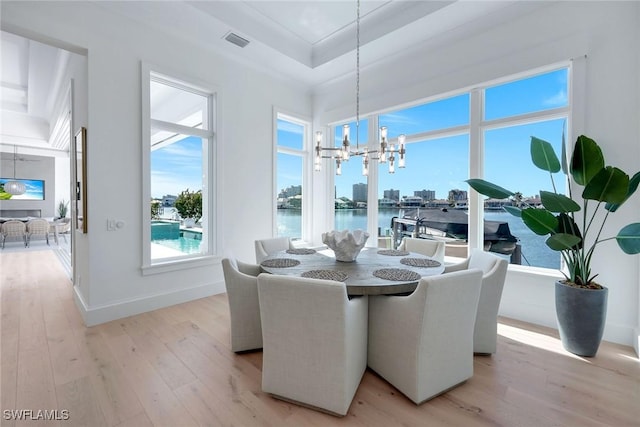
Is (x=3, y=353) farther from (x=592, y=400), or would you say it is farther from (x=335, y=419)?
(x=592, y=400)

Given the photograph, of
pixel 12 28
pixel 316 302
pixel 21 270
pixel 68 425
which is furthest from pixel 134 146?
pixel 21 270

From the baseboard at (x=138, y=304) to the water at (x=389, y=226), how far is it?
5.34 feet

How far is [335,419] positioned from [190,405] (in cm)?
92

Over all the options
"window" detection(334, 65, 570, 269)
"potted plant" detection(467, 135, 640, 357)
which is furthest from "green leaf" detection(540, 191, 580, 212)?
"window" detection(334, 65, 570, 269)

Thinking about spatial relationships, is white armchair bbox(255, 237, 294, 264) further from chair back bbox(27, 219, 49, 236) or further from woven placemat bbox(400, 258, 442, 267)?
chair back bbox(27, 219, 49, 236)

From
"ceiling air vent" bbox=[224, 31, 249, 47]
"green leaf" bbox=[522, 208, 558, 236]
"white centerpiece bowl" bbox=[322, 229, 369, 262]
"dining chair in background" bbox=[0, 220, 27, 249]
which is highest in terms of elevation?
"ceiling air vent" bbox=[224, 31, 249, 47]

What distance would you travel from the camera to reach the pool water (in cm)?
368

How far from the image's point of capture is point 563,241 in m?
2.18

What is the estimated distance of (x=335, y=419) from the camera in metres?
1.63

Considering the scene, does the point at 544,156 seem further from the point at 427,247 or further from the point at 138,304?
the point at 138,304

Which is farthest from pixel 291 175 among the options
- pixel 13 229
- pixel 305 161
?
pixel 13 229

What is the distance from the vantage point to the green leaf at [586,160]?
2.22m

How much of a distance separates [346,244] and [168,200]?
2.57 meters

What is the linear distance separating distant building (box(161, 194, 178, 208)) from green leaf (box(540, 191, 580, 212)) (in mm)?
4091
